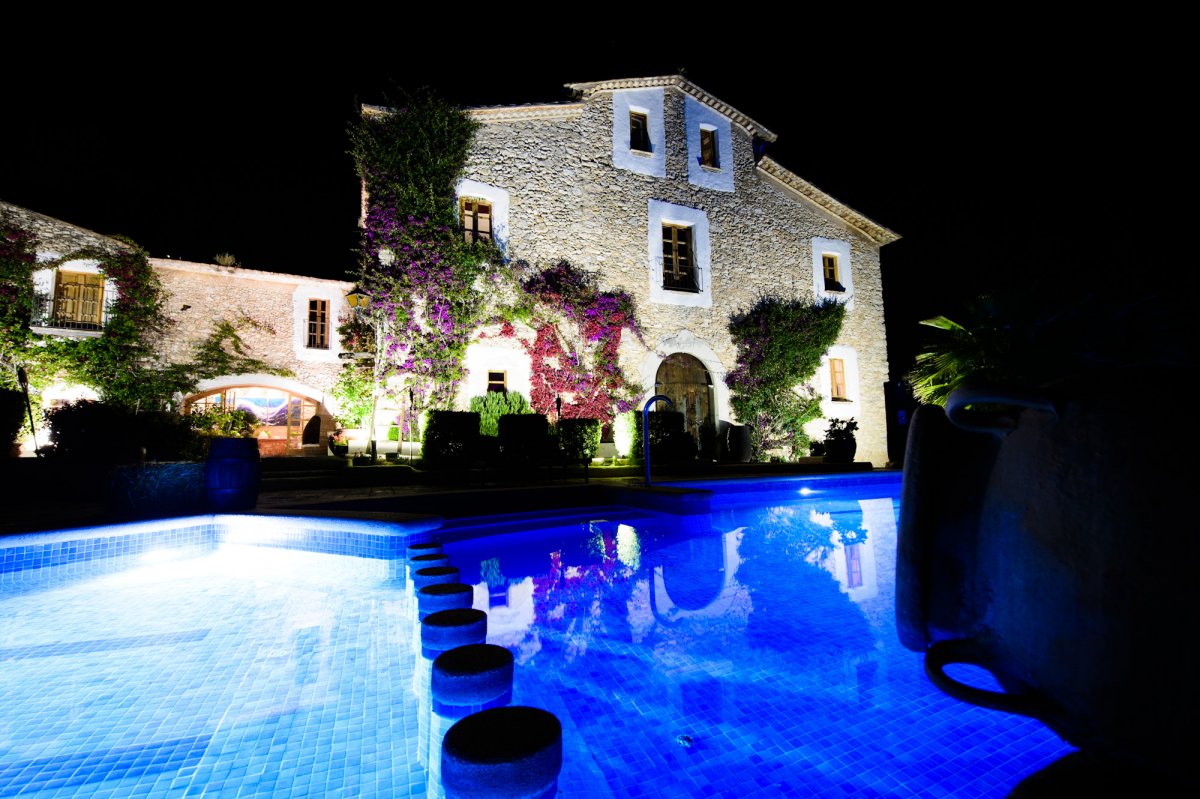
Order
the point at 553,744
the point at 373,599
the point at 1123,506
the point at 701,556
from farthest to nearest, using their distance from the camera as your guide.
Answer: the point at 701,556
the point at 373,599
the point at 553,744
the point at 1123,506

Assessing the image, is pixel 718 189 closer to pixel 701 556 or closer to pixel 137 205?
pixel 701 556

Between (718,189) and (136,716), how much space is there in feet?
47.5

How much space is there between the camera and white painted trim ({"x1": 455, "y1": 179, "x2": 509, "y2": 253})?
1119cm

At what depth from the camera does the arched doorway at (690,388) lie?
12852 mm

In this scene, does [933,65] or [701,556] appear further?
[933,65]

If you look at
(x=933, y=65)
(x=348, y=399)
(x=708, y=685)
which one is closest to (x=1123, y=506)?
(x=708, y=685)

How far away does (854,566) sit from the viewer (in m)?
3.95

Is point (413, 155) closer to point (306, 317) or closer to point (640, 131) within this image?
point (306, 317)

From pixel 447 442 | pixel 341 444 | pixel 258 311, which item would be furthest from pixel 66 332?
pixel 447 442

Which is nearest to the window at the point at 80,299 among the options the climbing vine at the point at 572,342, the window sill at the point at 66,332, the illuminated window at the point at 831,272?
the window sill at the point at 66,332

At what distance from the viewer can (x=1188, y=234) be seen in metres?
11.6

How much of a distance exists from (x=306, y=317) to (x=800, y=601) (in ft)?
45.7

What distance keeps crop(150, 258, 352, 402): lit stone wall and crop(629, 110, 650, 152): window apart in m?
8.52

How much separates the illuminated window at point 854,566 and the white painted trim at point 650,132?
432 inches
